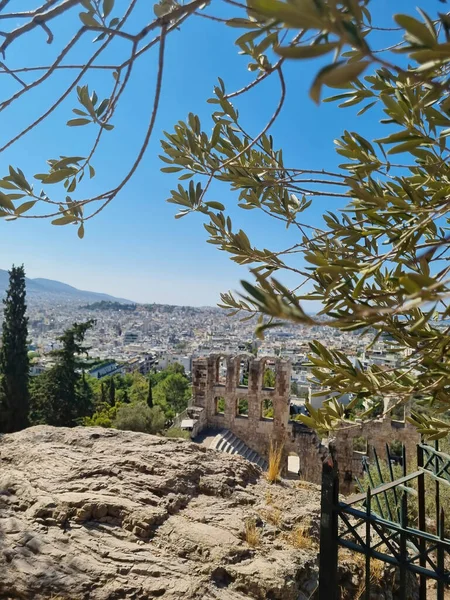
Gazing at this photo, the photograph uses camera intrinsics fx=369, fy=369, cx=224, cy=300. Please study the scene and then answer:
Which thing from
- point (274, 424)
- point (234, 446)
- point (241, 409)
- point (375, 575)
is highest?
point (375, 575)

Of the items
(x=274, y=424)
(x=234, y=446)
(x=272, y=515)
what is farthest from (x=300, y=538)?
(x=274, y=424)

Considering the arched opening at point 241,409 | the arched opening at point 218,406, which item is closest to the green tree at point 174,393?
the arched opening at point 241,409

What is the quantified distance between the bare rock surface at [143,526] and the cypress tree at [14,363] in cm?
1122

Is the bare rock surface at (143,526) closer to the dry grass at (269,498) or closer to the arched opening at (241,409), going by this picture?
the dry grass at (269,498)

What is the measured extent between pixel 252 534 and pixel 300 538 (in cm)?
48

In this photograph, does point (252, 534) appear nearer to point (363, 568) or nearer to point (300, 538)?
point (300, 538)

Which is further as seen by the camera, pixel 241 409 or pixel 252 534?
pixel 241 409

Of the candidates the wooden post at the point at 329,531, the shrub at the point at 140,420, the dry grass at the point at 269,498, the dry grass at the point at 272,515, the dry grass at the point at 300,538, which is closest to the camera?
the wooden post at the point at 329,531

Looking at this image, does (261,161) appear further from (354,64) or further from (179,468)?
(179,468)

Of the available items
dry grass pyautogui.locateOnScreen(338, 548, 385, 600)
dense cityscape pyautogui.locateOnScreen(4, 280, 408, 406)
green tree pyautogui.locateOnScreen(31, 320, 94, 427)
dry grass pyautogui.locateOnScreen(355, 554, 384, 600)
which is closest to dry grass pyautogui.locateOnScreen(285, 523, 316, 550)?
dry grass pyautogui.locateOnScreen(338, 548, 385, 600)

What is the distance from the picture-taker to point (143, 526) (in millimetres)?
3246

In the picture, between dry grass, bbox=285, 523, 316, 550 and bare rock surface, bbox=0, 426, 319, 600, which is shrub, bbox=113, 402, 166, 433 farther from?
dry grass, bbox=285, 523, 316, 550

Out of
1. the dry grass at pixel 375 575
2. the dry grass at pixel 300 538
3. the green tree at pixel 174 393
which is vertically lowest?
the green tree at pixel 174 393

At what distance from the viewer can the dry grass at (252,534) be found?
322 cm
